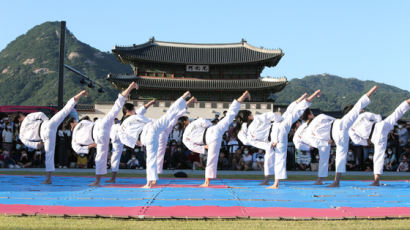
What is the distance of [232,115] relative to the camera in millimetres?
8438

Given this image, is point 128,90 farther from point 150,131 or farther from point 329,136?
point 329,136

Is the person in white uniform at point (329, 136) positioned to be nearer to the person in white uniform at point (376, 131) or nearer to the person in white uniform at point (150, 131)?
the person in white uniform at point (376, 131)

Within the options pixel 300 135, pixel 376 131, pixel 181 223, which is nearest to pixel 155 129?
pixel 300 135

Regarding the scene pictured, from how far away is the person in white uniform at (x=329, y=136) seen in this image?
872cm

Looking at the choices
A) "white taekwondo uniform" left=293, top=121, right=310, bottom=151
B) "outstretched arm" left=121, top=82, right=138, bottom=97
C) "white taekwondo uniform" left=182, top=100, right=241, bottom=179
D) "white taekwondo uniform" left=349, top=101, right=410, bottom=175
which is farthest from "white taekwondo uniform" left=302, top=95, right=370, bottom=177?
"outstretched arm" left=121, top=82, right=138, bottom=97

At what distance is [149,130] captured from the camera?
846cm

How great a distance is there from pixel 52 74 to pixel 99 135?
204ft

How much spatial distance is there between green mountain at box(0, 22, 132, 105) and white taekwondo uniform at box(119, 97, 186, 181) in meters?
47.6

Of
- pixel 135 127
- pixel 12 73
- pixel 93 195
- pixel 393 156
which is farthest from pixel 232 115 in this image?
pixel 12 73

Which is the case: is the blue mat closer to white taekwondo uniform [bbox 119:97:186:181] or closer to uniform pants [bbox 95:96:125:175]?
white taekwondo uniform [bbox 119:97:186:181]

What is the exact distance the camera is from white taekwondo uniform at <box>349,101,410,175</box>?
8.88 m

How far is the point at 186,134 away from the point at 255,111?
22840 millimetres

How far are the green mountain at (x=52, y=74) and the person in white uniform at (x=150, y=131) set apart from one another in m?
47.6

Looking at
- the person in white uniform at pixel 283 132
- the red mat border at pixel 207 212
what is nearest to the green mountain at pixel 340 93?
the person in white uniform at pixel 283 132
